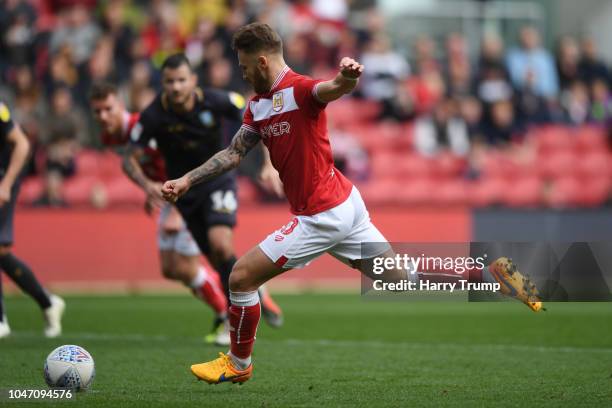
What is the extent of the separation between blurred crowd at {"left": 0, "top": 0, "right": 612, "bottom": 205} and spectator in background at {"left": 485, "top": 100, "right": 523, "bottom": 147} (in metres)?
0.02

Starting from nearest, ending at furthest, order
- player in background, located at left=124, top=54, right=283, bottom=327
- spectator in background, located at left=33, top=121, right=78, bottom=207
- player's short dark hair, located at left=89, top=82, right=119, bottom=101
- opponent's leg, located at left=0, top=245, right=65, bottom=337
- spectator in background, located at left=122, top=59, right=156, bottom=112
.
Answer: player in background, located at left=124, top=54, right=283, bottom=327 → opponent's leg, located at left=0, top=245, right=65, bottom=337 → player's short dark hair, located at left=89, top=82, right=119, bottom=101 → spectator in background, located at left=33, top=121, right=78, bottom=207 → spectator in background, located at left=122, top=59, right=156, bottom=112

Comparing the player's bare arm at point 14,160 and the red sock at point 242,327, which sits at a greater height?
the player's bare arm at point 14,160

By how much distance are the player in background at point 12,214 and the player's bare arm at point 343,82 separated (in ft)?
13.0

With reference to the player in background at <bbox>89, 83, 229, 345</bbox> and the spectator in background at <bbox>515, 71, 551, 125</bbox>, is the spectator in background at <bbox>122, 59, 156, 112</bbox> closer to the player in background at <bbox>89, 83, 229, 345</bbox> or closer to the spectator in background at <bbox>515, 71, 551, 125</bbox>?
the player in background at <bbox>89, 83, 229, 345</bbox>

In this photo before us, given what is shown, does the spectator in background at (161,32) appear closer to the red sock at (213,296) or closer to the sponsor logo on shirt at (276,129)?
the red sock at (213,296)

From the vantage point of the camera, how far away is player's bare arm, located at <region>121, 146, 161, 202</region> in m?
9.11

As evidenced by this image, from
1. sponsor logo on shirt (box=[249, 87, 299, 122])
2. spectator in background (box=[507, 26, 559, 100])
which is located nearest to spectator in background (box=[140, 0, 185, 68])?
spectator in background (box=[507, 26, 559, 100])

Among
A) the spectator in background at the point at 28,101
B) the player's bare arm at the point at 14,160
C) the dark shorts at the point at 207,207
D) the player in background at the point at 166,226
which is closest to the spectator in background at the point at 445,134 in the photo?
the spectator in background at the point at 28,101

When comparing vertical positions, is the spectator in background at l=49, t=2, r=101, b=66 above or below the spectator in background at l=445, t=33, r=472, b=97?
above

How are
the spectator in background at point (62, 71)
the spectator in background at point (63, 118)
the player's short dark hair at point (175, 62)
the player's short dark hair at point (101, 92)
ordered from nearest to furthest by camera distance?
the player's short dark hair at point (175, 62) < the player's short dark hair at point (101, 92) < the spectator in background at point (63, 118) < the spectator in background at point (62, 71)

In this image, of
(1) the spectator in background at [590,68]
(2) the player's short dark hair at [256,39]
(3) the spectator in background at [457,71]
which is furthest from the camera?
(1) the spectator in background at [590,68]

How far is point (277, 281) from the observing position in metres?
16.9

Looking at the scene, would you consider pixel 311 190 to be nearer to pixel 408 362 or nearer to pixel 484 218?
pixel 408 362

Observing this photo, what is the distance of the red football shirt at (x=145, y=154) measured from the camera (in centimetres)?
986
